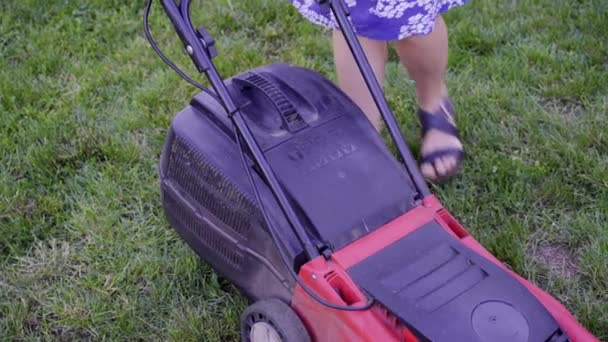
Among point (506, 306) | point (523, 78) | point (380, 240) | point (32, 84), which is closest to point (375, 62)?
point (523, 78)

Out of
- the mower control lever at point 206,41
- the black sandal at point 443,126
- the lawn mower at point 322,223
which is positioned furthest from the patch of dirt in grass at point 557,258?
the mower control lever at point 206,41

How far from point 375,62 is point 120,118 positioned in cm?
73

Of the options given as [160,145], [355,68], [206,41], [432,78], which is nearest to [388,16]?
[355,68]

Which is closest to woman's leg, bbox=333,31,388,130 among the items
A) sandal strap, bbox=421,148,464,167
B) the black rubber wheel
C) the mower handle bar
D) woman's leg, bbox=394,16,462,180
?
woman's leg, bbox=394,16,462,180

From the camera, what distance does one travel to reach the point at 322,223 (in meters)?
1.23

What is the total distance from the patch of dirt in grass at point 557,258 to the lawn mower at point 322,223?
0.39m

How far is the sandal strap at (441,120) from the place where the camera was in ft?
6.06

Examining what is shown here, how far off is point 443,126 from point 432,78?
0.40 feet

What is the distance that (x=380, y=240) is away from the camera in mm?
1232

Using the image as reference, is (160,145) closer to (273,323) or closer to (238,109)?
(238,109)

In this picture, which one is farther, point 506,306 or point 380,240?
point 380,240

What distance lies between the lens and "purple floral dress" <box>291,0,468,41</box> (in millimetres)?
1551

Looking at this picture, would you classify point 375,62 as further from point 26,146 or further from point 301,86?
point 26,146

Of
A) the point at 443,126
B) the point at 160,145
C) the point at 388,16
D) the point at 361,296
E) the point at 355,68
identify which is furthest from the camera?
the point at 160,145
